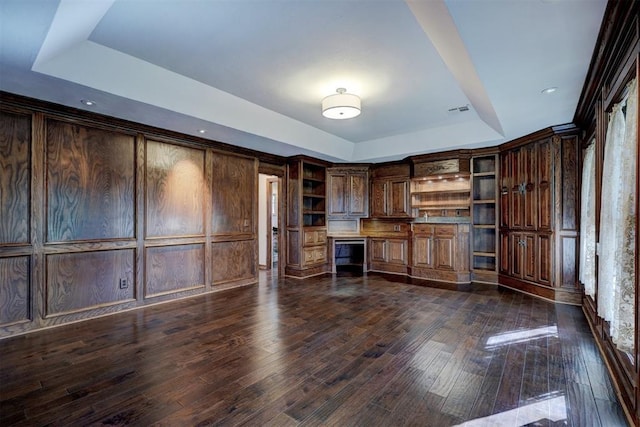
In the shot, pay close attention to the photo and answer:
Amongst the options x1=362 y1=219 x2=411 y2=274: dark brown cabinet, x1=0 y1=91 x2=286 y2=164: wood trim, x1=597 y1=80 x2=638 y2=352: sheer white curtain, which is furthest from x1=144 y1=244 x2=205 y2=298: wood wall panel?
x1=597 y1=80 x2=638 y2=352: sheer white curtain

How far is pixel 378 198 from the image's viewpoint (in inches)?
274

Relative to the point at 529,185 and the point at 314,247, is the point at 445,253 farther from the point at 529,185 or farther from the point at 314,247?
the point at 314,247

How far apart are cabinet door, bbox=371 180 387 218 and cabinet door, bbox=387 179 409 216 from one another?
0.45 feet

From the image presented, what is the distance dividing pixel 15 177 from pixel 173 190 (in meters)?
1.68

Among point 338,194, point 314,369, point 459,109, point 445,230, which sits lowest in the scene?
point 314,369

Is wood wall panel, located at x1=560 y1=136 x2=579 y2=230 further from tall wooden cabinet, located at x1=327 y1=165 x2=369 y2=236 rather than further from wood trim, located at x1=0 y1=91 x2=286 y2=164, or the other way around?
wood trim, located at x1=0 y1=91 x2=286 y2=164

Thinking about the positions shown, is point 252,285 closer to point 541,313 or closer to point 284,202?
point 284,202

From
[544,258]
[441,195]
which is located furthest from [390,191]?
[544,258]

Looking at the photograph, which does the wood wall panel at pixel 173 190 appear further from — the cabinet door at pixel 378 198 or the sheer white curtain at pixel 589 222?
the sheer white curtain at pixel 589 222

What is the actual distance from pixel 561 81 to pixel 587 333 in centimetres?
251

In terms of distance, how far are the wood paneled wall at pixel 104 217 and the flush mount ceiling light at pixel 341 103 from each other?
2.21 meters

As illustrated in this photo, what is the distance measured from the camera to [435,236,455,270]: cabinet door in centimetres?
570

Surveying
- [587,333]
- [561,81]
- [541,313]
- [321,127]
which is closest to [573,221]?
[541,313]

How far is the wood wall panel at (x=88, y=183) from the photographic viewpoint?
11.4 feet
